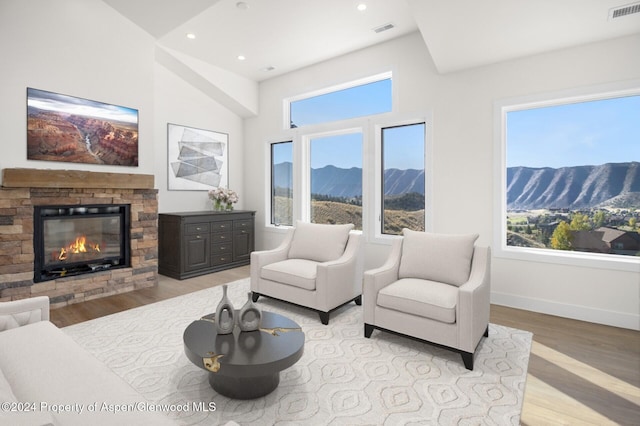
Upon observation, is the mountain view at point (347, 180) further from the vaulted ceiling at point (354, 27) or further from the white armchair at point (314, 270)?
the vaulted ceiling at point (354, 27)

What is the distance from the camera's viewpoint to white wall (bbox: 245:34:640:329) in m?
3.33

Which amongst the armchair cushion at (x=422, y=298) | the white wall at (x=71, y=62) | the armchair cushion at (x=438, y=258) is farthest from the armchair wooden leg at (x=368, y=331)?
the white wall at (x=71, y=62)

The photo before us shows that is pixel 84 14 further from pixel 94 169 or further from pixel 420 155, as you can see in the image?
pixel 420 155

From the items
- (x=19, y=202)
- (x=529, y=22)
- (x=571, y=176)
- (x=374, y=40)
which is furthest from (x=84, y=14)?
(x=571, y=176)

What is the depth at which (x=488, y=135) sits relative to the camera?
13.0ft

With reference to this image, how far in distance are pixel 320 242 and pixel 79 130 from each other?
318cm

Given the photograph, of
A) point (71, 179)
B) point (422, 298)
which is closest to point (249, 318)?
point (422, 298)

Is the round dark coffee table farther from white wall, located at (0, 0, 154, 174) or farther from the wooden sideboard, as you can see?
white wall, located at (0, 0, 154, 174)

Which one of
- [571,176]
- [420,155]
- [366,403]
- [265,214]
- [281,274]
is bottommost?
[366,403]

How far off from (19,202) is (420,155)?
467 cm

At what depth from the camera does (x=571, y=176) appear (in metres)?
3.70

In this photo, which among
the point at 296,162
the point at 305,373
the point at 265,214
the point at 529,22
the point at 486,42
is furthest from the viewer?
the point at 265,214

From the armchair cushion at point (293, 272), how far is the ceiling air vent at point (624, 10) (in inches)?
136

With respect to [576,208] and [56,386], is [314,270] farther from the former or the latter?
[576,208]
